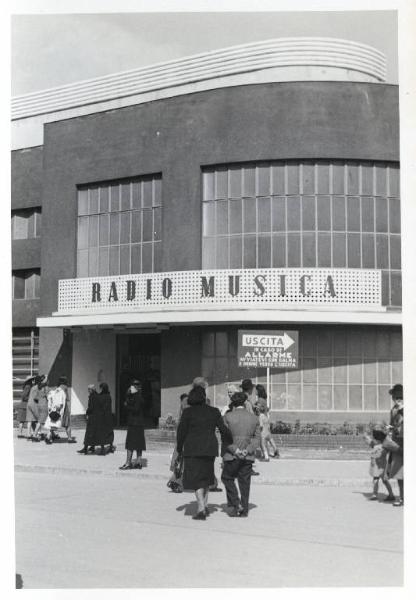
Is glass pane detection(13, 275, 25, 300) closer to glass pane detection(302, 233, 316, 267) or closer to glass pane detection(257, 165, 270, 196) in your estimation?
glass pane detection(257, 165, 270, 196)

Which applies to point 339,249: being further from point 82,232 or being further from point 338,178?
point 82,232

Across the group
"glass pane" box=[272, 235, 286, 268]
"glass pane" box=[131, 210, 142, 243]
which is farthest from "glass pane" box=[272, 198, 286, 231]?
"glass pane" box=[131, 210, 142, 243]

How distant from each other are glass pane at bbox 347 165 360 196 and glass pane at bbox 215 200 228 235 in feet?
11.6

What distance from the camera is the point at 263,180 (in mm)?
24141

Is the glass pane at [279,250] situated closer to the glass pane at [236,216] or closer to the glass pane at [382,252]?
the glass pane at [236,216]

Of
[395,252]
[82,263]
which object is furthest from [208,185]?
[395,252]

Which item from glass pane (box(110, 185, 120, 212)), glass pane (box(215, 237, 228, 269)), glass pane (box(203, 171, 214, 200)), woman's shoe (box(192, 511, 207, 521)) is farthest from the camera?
glass pane (box(110, 185, 120, 212))

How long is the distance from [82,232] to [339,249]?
8434 mm

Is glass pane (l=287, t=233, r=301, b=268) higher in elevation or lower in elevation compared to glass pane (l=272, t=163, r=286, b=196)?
lower

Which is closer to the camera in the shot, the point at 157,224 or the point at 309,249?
the point at 309,249

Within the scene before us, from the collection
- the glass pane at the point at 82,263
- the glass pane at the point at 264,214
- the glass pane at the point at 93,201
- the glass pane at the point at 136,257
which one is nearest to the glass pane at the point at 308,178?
the glass pane at the point at 264,214

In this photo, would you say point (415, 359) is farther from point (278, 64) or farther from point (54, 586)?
point (278, 64)

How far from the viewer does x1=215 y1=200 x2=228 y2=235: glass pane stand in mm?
24484

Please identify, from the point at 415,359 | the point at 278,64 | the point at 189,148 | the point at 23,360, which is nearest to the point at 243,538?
the point at 415,359
